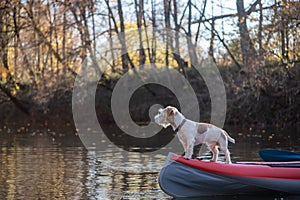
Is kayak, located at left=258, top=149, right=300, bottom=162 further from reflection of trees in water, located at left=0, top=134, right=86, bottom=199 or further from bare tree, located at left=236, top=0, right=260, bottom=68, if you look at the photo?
bare tree, located at left=236, top=0, right=260, bottom=68

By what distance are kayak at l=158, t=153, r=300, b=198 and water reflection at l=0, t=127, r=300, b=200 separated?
0.20 metres

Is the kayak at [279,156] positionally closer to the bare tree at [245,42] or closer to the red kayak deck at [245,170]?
the red kayak deck at [245,170]

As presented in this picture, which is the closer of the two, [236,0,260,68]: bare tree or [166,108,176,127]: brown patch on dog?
[166,108,176,127]: brown patch on dog

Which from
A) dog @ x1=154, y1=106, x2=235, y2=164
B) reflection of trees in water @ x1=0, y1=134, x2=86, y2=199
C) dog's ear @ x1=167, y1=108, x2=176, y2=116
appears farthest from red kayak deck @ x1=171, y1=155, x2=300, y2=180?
reflection of trees in water @ x1=0, y1=134, x2=86, y2=199

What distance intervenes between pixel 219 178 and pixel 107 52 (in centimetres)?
1909

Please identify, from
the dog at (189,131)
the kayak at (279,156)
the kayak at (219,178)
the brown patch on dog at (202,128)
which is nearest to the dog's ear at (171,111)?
the dog at (189,131)

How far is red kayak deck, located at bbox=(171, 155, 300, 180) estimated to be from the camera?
28.4 feet

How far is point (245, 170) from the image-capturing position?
28.5 ft

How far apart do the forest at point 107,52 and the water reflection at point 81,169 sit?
599 centimetres

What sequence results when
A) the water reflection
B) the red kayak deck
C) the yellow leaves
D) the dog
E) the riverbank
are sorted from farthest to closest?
the yellow leaves < the riverbank < the water reflection < the dog < the red kayak deck

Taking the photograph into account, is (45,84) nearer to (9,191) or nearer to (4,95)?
(4,95)

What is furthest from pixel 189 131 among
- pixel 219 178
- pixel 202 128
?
pixel 219 178

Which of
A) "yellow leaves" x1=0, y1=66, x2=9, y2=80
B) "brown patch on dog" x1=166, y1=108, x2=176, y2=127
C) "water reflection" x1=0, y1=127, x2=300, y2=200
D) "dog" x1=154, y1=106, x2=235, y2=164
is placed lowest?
"water reflection" x1=0, y1=127, x2=300, y2=200

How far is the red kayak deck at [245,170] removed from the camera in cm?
865
